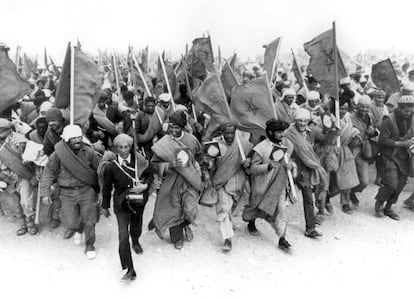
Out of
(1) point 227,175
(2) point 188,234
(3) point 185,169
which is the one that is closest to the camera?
(3) point 185,169

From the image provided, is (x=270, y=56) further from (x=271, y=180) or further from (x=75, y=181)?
(x=75, y=181)

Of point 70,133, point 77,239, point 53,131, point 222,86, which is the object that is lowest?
point 77,239

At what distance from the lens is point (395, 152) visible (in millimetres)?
5898

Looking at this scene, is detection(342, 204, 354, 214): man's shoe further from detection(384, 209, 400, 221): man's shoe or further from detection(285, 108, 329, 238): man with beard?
detection(285, 108, 329, 238): man with beard

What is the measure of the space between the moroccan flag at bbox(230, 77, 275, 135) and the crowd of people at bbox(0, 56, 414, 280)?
292mm

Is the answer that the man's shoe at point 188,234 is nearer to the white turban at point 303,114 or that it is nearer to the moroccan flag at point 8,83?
the white turban at point 303,114

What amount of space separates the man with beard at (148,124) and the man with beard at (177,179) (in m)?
1.51

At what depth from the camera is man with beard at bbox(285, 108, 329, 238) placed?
5074 millimetres

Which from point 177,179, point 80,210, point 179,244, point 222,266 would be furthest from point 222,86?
point 80,210

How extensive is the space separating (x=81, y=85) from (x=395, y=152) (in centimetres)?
520

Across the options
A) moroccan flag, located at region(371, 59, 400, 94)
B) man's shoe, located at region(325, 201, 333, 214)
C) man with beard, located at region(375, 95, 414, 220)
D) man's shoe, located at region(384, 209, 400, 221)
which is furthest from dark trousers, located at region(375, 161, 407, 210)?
moroccan flag, located at region(371, 59, 400, 94)

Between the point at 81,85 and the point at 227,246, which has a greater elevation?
the point at 81,85

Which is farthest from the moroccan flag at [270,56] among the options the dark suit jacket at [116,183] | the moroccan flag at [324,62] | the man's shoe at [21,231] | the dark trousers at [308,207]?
the man's shoe at [21,231]

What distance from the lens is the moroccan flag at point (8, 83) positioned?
5566mm
